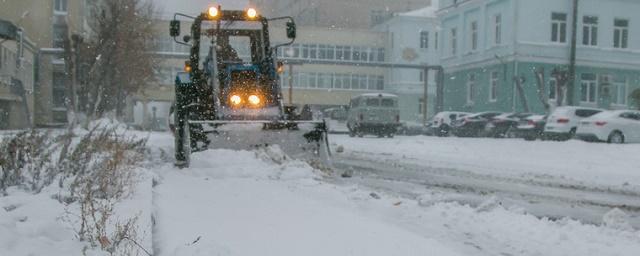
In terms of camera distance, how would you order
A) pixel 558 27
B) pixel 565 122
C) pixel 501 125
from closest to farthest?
pixel 565 122
pixel 501 125
pixel 558 27

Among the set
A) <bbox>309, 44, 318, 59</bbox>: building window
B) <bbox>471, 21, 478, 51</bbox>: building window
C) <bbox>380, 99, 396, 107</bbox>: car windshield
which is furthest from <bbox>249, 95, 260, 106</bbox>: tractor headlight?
<bbox>309, 44, 318, 59</bbox>: building window

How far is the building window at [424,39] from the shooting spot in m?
61.9

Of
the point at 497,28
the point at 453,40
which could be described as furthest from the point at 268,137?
the point at 453,40

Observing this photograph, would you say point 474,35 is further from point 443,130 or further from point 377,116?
point 377,116

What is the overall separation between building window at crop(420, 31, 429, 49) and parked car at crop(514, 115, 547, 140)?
34.7 meters

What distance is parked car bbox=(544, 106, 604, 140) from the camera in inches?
982

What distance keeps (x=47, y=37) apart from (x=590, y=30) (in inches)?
1209

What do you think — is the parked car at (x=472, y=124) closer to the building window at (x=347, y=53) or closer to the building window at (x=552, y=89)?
the building window at (x=552, y=89)

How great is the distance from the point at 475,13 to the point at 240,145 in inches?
1315

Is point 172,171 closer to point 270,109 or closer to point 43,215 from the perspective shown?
point 270,109

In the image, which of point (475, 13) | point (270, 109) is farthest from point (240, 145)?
point (475, 13)

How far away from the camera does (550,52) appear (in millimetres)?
37188

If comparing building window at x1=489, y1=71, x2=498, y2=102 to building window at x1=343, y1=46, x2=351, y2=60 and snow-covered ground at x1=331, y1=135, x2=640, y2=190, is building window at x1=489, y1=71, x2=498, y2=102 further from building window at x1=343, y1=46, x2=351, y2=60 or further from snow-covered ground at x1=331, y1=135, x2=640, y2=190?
building window at x1=343, y1=46, x2=351, y2=60

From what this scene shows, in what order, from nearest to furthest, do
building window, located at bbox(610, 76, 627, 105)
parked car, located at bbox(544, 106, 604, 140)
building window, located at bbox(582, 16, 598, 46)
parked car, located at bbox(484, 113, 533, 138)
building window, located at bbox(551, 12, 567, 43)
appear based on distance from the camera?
parked car, located at bbox(544, 106, 604, 140) < parked car, located at bbox(484, 113, 533, 138) < building window, located at bbox(551, 12, 567, 43) < building window, located at bbox(582, 16, 598, 46) < building window, located at bbox(610, 76, 627, 105)
